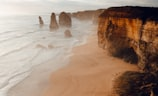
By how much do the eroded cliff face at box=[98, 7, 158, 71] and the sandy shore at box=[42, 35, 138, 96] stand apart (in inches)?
44.1

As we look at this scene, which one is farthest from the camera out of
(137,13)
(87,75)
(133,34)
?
(137,13)

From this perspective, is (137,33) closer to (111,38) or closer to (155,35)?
(155,35)

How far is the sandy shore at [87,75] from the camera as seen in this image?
1684 cm

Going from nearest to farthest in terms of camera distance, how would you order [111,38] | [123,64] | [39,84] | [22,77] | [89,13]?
[39,84] < [22,77] < [123,64] < [111,38] < [89,13]

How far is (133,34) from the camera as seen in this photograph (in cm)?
2267

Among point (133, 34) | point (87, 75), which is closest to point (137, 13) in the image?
point (133, 34)

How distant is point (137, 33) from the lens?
861 inches

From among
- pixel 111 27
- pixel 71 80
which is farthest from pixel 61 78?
pixel 111 27

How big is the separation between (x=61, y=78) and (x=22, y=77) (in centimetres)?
327

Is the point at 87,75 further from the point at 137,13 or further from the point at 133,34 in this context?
the point at 137,13

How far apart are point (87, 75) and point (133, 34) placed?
5.91 meters

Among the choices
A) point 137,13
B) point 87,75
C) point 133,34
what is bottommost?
point 87,75

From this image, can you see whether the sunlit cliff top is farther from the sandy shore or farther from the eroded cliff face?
the sandy shore

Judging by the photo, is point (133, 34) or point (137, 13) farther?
point (137, 13)
